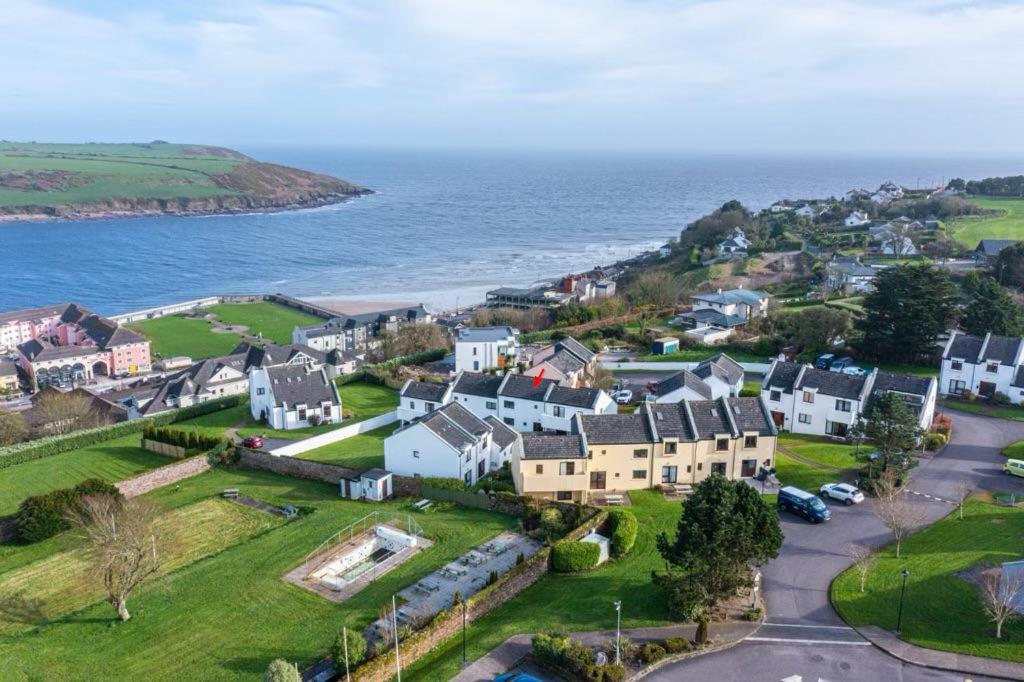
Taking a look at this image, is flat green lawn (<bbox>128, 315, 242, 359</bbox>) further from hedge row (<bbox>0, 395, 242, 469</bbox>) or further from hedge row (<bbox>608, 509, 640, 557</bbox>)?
hedge row (<bbox>608, 509, 640, 557</bbox>)

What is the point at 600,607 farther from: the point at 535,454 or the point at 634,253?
the point at 634,253

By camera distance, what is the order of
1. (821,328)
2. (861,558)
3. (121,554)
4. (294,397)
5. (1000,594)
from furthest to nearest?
(821,328) → (294,397) → (861,558) → (121,554) → (1000,594)

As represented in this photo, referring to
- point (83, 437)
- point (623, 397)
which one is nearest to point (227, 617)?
point (83, 437)

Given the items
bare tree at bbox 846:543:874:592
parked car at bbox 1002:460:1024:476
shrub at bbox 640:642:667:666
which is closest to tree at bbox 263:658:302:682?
shrub at bbox 640:642:667:666

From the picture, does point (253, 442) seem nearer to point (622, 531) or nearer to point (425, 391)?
point (425, 391)

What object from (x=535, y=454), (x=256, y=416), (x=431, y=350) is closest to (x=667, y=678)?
(x=535, y=454)

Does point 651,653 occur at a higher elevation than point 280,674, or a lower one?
lower

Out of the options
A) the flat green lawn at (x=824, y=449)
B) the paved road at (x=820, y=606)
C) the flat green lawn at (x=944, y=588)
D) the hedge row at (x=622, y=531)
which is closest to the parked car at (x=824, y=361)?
the flat green lawn at (x=824, y=449)
